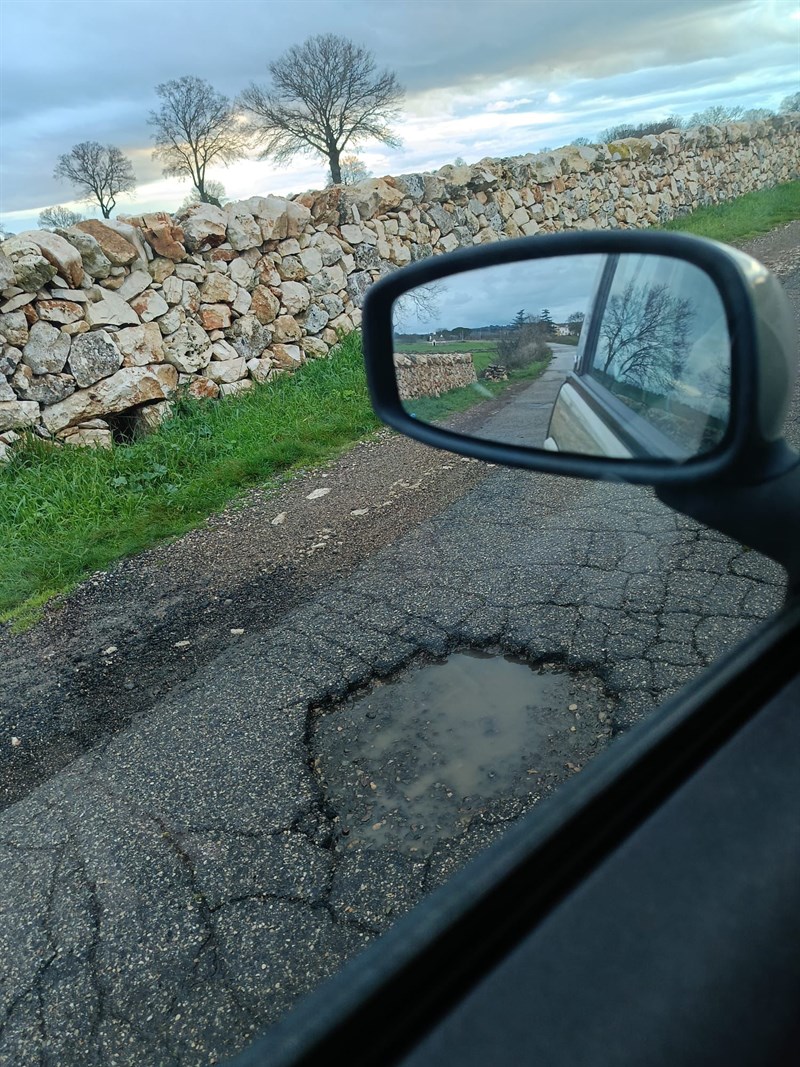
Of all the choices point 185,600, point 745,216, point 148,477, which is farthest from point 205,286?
point 745,216

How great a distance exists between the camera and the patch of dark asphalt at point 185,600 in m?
3.12

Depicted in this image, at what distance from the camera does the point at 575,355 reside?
160 cm

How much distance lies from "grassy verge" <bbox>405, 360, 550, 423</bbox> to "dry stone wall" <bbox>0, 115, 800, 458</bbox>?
5.22m

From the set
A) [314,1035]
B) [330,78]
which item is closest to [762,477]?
[314,1035]

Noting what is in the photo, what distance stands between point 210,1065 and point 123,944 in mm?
450

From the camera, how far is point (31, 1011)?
72.9 inches

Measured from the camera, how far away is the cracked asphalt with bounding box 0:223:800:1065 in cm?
190

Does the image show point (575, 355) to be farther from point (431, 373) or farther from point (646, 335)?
point (431, 373)

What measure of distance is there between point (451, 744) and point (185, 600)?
199 cm

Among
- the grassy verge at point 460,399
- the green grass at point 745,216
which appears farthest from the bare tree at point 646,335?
the green grass at point 745,216

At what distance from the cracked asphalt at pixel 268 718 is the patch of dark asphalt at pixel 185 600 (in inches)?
0.7

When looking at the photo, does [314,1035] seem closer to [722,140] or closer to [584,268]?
[584,268]

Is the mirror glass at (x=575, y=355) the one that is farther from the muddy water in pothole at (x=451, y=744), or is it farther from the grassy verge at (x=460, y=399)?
the muddy water in pothole at (x=451, y=744)

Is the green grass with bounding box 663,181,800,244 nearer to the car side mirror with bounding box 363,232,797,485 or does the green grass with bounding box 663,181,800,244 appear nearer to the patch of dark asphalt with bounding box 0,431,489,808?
the patch of dark asphalt with bounding box 0,431,489,808
